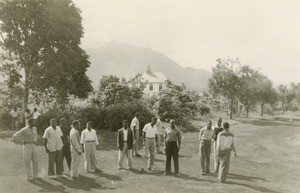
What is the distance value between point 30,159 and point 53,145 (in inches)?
31.9

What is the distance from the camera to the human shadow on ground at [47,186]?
36.4 feet

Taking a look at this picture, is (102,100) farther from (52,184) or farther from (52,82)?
(52,184)

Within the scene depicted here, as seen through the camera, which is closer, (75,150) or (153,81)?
(75,150)

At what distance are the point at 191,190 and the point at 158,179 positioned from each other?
164 cm

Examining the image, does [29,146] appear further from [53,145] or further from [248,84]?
[248,84]

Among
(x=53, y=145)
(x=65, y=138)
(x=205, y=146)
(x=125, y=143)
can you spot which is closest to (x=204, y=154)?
(x=205, y=146)

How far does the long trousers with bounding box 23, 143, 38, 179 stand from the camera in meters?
12.2

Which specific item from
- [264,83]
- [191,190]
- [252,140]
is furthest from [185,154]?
[264,83]

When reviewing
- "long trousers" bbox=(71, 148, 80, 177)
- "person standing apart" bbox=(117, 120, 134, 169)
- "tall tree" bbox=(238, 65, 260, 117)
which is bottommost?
"long trousers" bbox=(71, 148, 80, 177)

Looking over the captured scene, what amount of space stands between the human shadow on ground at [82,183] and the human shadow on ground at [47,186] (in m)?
0.35

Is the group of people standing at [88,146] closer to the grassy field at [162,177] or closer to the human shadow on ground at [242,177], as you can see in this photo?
the grassy field at [162,177]

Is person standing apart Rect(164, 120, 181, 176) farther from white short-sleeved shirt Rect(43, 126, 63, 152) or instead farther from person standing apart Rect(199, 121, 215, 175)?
white short-sleeved shirt Rect(43, 126, 63, 152)

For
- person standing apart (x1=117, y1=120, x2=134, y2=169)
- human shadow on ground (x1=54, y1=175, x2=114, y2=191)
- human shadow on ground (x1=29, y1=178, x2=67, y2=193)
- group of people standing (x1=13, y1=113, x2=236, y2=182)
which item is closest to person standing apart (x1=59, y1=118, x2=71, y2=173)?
group of people standing (x1=13, y1=113, x2=236, y2=182)

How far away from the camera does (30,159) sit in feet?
40.2
